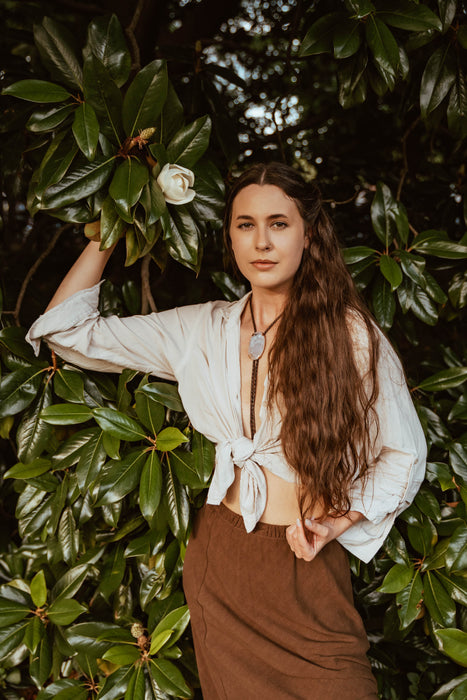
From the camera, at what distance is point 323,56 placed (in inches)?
100.0

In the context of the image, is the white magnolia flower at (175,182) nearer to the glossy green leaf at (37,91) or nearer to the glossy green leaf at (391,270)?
the glossy green leaf at (37,91)

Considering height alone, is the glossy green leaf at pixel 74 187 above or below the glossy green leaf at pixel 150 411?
above

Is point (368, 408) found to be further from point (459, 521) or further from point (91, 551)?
point (91, 551)

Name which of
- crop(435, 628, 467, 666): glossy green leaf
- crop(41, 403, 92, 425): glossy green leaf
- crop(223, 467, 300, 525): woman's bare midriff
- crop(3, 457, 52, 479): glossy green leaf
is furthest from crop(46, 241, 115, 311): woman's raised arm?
crop(435, 628, 467, 666): glossy green leaf

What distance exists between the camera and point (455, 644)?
1.43m

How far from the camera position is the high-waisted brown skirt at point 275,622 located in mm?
1315

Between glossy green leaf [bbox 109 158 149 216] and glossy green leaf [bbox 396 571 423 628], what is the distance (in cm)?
123

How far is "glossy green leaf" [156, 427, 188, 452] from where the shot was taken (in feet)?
4.69

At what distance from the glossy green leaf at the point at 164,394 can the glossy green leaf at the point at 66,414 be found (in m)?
0.17

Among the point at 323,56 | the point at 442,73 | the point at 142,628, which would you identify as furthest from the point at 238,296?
the point at 323,56

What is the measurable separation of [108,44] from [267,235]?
56 centimetres

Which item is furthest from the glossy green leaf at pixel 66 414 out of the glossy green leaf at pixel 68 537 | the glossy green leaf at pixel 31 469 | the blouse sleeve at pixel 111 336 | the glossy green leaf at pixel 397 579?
the glossy green leaf at pixel 397 579

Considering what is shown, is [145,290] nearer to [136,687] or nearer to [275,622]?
[275,622]

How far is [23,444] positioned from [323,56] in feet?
6.64
